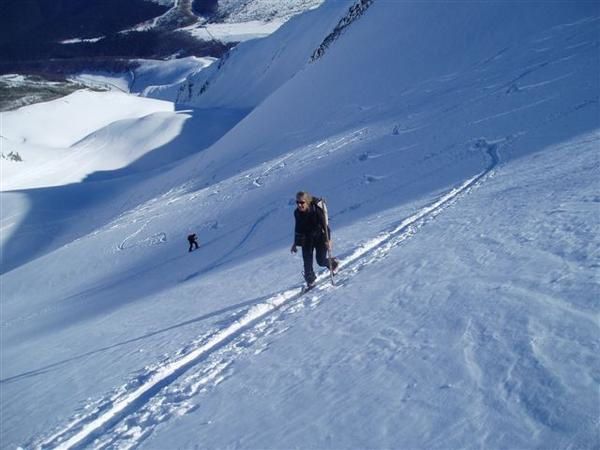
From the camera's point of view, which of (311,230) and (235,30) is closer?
(311,230)

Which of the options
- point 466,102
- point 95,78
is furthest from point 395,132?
point 95,78

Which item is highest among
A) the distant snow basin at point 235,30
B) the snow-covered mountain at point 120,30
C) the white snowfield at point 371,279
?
the snow-covered mountain at point 120,30

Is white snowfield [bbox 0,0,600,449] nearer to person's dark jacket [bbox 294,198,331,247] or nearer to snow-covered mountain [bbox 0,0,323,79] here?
person's dark jacket [bbox 294,198,331,247]

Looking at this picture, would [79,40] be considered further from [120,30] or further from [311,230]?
[311,230]

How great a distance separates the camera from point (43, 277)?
16.2m

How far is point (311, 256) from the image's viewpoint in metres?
6.74

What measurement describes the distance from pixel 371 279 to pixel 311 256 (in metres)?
0.85

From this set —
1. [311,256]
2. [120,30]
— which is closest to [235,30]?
[120,30]

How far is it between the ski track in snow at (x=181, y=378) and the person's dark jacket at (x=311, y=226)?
63cm

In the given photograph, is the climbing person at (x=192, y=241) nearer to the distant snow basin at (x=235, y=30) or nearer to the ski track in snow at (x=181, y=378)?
the ski track in snow at (x=181, y=378)

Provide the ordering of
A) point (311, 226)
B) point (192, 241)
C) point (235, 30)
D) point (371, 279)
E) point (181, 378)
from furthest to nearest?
point (235, 30) → point (192, 241) → point (311, 226) → point (371, 279) → point (181, 378)

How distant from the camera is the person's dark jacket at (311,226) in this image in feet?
21.9

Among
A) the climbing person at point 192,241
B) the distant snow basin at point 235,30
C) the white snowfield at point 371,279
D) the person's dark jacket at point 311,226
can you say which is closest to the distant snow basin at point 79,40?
the distant snow basin at point 235,30

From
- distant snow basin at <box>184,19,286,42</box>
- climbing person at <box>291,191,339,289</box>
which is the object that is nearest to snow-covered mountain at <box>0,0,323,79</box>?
distant snow basin at <box>184,19,286,42</box>
